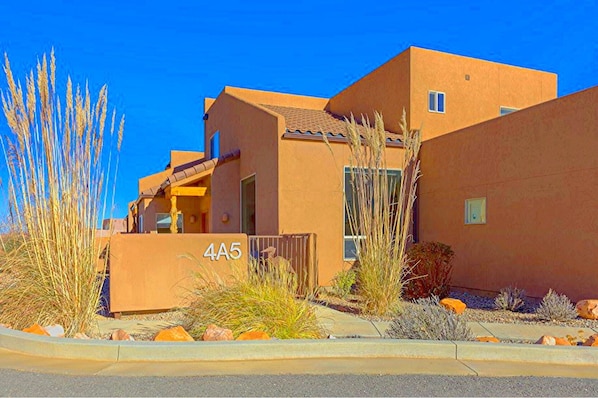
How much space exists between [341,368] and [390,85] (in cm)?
987

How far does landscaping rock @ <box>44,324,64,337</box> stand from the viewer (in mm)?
4512

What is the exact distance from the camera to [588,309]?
643 cm

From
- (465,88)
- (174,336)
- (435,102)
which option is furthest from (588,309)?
(465,88)

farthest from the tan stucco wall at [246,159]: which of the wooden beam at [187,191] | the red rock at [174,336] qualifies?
the red rock at [174,336]

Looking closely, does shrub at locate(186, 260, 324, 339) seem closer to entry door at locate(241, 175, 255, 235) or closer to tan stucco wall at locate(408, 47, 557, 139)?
entry door at locate(241, 175, 255, 235)

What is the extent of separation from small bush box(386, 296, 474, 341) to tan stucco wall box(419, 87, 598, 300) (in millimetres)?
3931

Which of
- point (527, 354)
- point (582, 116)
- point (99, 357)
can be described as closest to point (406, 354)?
point (527, 354)

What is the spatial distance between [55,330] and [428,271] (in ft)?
20.3

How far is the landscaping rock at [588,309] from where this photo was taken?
6371 mm

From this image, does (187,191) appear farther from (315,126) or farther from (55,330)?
(55,330)

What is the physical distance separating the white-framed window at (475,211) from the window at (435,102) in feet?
10.7

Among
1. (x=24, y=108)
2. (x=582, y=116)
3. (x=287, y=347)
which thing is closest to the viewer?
(x=287, y=347)

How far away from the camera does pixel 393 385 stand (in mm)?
3469

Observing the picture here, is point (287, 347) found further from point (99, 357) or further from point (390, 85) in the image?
point (390, 85)
